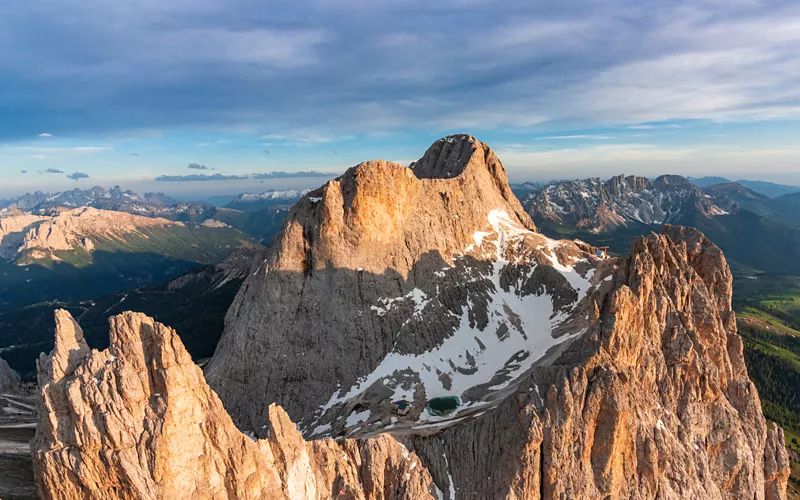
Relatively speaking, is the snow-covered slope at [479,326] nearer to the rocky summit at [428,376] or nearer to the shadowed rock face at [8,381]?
the rocky summit at [428,376]

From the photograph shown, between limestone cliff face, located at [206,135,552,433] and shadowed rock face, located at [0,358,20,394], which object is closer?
limestone cliff face, located at [206,135,552,433]

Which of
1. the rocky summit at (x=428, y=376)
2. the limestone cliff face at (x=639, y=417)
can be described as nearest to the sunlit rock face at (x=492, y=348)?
the limestone cliff face at (x=639, y=417)

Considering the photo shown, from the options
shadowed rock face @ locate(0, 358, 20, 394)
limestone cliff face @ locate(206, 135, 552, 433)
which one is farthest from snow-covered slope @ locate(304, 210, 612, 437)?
shadowed rock face @ locate(0, 358, 20, 394)

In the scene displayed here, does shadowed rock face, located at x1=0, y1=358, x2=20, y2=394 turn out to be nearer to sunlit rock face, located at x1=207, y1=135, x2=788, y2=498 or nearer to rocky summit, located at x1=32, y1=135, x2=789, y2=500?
sunlit rock face, located at x1=207, y1=135, x2=788, y2=498

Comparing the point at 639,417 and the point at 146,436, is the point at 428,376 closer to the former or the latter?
the point at 639,417

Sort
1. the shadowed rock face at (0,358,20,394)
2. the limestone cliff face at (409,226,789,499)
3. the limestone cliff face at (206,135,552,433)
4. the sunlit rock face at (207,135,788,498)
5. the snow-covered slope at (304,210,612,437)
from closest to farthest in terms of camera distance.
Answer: the limestone cliff face at (409,226,789,499)
the sunlit rock face at (207,135,788,498)
the snow-covered slope at (304,210,612,437)
the limestone cliff face at (206,135,552,433)
the shadowed rock face at (0,358,20,394)

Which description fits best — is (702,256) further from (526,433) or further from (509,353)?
(526,433)
